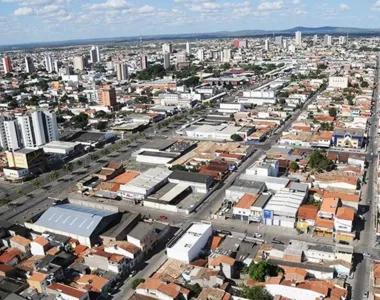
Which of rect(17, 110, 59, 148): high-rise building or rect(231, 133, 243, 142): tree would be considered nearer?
rect(17, 110, 59, 148): high-rise building

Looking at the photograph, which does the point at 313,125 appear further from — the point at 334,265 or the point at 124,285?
the point at 124,285

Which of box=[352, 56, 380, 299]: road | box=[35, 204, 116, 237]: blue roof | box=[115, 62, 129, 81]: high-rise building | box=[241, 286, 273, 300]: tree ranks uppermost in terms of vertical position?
box=[115, 62, 129, 81]: high-rise building

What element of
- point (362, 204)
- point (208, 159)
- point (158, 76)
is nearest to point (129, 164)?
point (208, 159)

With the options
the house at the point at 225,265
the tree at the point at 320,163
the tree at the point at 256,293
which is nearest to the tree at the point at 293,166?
the tree at the point at 320,163

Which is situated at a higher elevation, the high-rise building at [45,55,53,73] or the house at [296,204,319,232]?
the high-rise building at [45,55,53,73]

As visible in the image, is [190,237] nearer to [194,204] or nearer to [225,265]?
[225,265]

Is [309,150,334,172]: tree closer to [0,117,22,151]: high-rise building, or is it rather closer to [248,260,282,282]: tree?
[248,260,282,282]: tree

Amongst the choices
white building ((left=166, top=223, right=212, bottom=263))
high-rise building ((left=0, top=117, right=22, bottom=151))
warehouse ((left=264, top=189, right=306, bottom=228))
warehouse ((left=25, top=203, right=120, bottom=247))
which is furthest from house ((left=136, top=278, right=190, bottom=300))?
high-rise building ((left=0, top=117, right=22, bottom=151))
